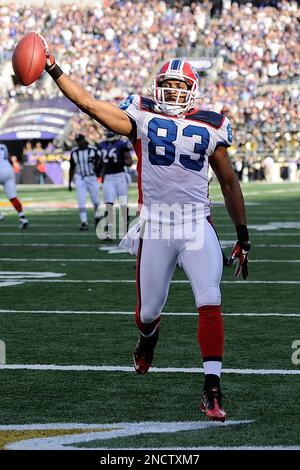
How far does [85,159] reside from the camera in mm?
17188

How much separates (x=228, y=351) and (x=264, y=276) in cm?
416

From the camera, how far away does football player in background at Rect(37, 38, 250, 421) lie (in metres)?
5.14

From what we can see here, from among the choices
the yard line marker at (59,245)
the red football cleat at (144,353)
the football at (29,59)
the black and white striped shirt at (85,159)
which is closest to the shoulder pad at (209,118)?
the football at (29,59)

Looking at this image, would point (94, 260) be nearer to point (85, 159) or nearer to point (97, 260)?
point (97, 260)

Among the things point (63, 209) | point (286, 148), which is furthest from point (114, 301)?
point (286, 148)

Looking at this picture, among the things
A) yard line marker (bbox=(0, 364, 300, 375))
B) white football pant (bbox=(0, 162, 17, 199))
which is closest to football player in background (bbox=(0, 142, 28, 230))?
white football pant (bbox=(0, 162, 17, 199))

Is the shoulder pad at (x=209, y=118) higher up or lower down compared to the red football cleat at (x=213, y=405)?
higher up

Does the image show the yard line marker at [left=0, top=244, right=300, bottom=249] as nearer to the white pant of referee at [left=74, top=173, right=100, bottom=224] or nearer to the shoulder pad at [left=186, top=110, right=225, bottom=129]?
the white pant of referee at [left=74, top=173, right=100, bottom=224]

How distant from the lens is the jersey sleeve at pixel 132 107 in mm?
5258

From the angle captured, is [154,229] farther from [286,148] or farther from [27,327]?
[286,148]

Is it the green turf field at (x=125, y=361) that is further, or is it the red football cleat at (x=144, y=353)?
the red football cleat at (x=144, y=353)

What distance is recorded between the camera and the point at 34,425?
4.63m

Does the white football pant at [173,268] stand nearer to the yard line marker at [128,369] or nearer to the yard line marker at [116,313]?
the yard line marker at [128,369]

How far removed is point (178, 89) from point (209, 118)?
0.67ft
